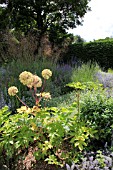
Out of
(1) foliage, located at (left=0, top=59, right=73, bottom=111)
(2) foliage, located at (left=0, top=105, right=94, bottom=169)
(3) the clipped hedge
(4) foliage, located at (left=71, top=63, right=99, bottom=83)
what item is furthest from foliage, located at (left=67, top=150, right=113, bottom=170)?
(3) the clipped hedge

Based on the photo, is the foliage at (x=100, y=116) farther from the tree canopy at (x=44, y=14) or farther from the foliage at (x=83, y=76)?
the tree canopy at (x=44, y=14)

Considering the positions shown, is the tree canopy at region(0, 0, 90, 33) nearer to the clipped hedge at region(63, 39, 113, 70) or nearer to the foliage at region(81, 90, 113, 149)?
the clipped hedge at region(63, 39, 113, 70)

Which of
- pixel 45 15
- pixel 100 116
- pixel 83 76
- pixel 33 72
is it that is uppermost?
pixel 45 15

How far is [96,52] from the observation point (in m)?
13.2

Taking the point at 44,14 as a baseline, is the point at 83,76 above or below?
below

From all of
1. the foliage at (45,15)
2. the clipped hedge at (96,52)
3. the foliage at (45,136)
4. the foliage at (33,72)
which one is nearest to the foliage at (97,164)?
the foliage at (45,136)

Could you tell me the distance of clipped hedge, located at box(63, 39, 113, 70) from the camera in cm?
1268

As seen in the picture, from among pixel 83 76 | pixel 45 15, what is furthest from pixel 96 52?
pixel 83 76

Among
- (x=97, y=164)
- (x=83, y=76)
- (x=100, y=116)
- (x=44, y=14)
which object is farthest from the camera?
(x=44, y=14)

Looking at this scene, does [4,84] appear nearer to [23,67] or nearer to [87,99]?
[23,67]

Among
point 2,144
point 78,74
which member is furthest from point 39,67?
point 2,144

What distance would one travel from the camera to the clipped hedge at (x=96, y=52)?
1268 centimetres

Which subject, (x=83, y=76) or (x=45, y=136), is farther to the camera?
(x=83, y=76)

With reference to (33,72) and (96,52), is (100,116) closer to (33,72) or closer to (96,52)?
(33,72)
